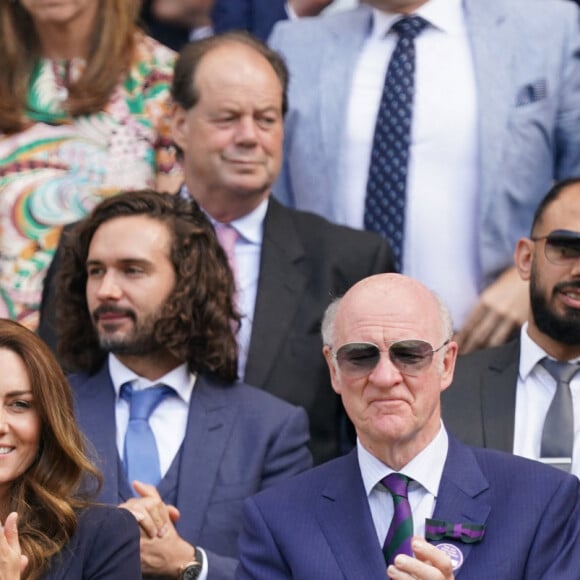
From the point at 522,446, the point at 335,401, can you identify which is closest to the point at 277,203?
the point at 335,401

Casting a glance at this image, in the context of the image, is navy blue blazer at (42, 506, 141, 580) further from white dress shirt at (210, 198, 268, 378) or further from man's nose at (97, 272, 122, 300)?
white dress shirt at (210, 198, 268, 378)

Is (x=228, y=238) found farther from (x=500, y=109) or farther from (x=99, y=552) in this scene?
(x=99, y=552)

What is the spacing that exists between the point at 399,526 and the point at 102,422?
4.24 feet

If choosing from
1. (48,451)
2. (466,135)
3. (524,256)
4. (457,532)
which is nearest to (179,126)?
(466,135)

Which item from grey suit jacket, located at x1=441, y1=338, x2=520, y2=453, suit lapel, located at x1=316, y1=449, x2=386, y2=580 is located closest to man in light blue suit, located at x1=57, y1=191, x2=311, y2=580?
grey suit jacket, located at x1=441, y1=338, x2=520, y2=453

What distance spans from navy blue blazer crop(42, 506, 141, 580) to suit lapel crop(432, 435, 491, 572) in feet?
2.63

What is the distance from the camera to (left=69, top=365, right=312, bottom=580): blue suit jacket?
550 centimetres

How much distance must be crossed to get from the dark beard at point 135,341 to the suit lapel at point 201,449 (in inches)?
7.8

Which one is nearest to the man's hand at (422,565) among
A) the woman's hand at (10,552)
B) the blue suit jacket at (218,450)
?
the woman's hand at (10,552)

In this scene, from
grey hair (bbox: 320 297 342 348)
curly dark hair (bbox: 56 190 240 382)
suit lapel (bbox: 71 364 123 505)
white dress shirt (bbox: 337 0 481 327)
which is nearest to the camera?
grey hair (bbox: 320 297 342 348)

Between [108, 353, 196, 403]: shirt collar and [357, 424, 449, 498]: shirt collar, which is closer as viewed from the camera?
[357, 424, 449, 498]: shirt collar

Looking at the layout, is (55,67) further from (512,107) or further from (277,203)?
(512,107)

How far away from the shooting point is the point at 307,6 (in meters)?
7.40

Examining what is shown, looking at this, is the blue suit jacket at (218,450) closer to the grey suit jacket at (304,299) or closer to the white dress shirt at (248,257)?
the grey suit jacket at (304,299)
